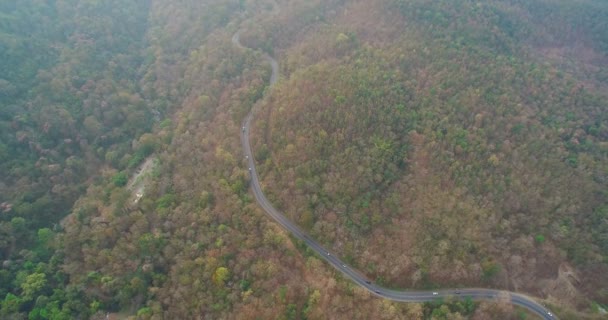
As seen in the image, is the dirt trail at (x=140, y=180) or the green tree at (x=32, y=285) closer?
the green tree at (x=32, y=285)

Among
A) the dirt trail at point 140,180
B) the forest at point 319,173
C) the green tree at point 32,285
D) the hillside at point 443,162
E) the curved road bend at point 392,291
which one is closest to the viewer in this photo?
the curved road bend at point 392,291

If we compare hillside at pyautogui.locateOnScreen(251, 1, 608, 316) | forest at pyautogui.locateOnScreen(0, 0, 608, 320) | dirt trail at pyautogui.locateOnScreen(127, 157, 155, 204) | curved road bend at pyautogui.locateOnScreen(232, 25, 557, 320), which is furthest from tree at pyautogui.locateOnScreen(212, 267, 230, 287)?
dirt trail at pyautogui.locateOnScreen(127, 157, 155, 204)

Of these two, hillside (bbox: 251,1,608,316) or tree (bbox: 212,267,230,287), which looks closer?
tree (bbox: 212,267,230,287)

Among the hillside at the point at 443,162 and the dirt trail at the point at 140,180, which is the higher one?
the hillside at the point at 443,162

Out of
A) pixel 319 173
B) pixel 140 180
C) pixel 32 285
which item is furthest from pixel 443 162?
pixel 32 285

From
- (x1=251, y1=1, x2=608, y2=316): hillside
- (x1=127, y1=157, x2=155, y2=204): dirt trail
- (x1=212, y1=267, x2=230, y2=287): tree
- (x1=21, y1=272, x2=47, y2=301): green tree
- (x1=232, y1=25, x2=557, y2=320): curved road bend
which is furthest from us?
(x1=127, y1=157, x2=155, y2=204): dirt trail

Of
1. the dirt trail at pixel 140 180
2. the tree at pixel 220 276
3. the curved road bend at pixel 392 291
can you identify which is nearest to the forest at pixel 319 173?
the tree at pixel 220 276

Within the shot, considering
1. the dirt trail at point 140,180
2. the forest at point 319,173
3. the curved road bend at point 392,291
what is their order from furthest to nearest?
the dirt trail at point 140,180
the forest at point 319,173
the curved road bend at point 392,291

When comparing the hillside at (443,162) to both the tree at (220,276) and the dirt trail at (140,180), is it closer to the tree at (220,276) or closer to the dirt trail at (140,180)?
the tree at (220,276)

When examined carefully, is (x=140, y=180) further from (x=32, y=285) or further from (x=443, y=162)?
(x=443, y=162)

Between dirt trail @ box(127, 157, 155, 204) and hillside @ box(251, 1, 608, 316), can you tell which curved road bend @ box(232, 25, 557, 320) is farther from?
dirt trail @ box(127, 157, 155, 204)
